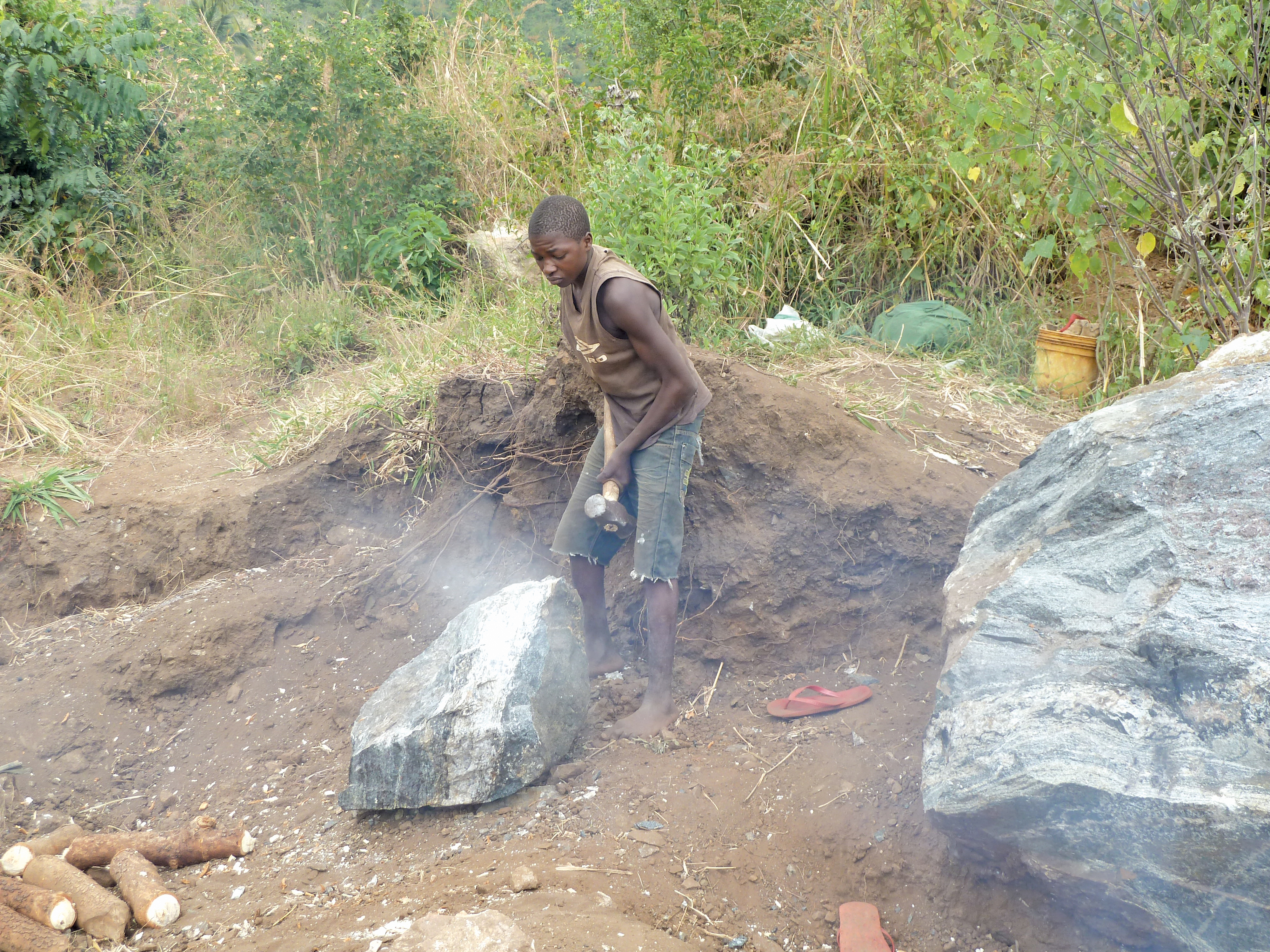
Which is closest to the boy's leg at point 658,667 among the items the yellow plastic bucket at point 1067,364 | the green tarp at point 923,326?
the green tarp at point 923,326

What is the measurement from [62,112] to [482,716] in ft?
19.5

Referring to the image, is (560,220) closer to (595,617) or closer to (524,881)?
(595,617)

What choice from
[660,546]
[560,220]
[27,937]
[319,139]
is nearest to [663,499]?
[660,546]

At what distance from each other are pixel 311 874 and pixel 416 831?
1.04 ft

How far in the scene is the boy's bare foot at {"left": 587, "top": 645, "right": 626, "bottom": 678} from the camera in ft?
11.3

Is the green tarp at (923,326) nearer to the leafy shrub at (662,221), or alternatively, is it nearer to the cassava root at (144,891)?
the leafy shrub at (662,221)

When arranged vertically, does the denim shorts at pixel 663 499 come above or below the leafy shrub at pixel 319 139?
below

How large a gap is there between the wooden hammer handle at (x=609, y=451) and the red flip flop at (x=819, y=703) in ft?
3.14

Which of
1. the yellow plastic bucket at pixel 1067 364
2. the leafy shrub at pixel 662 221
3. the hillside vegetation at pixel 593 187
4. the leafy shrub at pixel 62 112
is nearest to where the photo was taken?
the hillside vegetation at pixel 593 187

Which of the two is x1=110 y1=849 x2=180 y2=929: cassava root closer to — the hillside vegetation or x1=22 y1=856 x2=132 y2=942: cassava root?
x1=22 y1=856 x2=132 y2=942: cassava root

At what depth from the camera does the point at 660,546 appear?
301 cm

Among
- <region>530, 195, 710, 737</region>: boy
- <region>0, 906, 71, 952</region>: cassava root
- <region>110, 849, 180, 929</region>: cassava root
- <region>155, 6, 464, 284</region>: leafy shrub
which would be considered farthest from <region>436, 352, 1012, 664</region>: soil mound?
<region>155, 6, 464, 284</region>: leafy shrub

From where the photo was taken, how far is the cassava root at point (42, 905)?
2.42 metres

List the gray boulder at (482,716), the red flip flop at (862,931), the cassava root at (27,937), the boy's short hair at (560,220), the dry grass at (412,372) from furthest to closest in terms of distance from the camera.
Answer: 1. the dry grass at (412,372)
2. the boy's short hair at (560,220)
3. the gray boulder at (482,716)
4. the cassava root at (27,937)
5. the red flip flop at (862,931)
